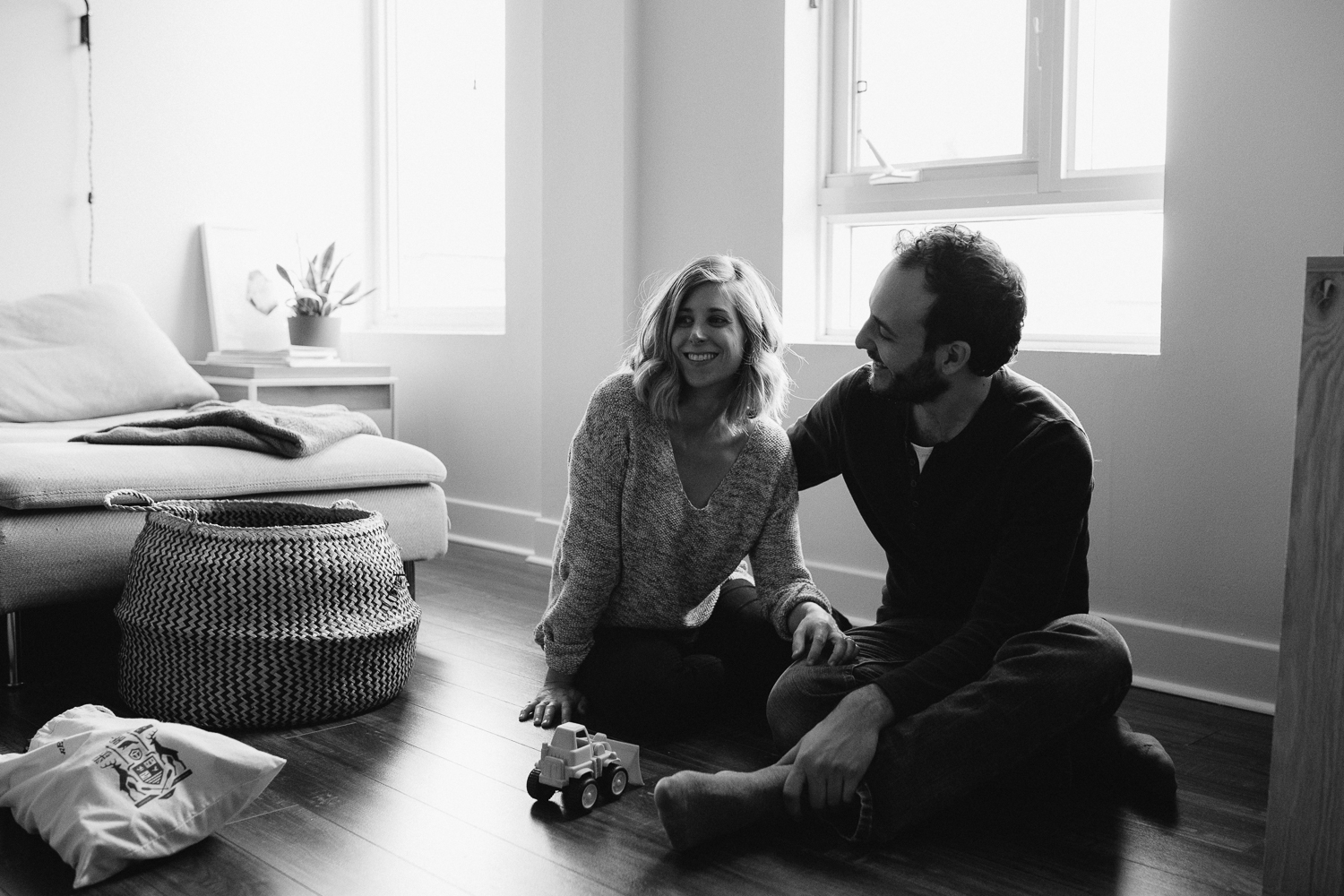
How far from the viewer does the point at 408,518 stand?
281 cm

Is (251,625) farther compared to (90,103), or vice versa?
(90,103)

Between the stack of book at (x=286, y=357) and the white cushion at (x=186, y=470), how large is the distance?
101 centimetres

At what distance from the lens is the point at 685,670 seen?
6.81ft

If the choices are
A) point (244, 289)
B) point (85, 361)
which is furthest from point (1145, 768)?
point (244, 289)

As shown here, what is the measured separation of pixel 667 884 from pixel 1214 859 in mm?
729

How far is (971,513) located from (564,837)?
29.6 inches

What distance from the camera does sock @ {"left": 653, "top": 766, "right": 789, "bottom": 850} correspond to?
1.54 metres

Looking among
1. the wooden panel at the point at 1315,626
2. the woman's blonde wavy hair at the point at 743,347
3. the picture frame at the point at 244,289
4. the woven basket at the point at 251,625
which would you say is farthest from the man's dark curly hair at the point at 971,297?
the picture frame at the point at 244,289

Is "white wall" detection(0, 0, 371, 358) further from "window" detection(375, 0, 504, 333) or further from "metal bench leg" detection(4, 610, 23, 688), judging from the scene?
"metal bench leg" detection(4, 610, 23, 688)

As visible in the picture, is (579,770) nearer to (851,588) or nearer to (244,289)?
(851,588)

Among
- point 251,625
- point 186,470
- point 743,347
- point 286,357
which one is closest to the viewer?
point 251,625

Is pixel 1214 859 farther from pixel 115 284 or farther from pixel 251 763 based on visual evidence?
pixel 115 284

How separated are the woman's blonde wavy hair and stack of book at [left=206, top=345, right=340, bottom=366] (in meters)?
1.96

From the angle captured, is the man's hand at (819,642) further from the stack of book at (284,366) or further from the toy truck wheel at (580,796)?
the stack of book at (284,366)
